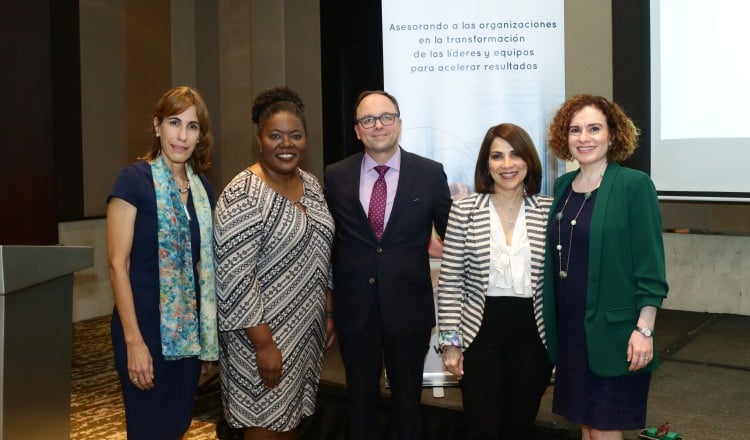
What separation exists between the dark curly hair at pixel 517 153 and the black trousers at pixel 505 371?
1.29ft

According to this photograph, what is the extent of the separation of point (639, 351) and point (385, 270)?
2.84 feet

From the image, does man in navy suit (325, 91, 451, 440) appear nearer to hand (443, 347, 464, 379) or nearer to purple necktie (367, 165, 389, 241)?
purple necktie (367, 165, 389, 241)

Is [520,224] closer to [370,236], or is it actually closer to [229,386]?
[370,236]

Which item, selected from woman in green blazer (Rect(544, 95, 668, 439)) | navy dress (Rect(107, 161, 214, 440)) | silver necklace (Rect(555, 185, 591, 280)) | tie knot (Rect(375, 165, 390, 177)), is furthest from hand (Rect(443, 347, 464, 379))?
navy dress (Rect(107, 161, 214, 440))

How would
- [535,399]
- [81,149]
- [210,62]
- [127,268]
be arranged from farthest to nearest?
1. [210,62]
2. [81,149]
3. [535,399]
4. [127,268]

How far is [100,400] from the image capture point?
407cm

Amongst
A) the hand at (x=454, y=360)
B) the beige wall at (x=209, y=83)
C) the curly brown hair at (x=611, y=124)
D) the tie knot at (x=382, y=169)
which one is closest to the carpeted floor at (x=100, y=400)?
the beige wall at (x=209, y=83)

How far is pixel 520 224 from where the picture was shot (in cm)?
235

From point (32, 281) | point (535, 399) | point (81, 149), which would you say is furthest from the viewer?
point (81, 149)

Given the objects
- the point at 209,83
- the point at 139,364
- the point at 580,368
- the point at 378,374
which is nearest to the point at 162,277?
the point at 139,364

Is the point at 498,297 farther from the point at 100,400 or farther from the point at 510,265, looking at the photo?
the point at 100,400

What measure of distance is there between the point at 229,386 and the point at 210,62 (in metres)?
5.16

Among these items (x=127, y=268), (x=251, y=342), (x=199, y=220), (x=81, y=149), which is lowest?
(x=251, y=342)

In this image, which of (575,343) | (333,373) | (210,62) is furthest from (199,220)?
(210,62)
